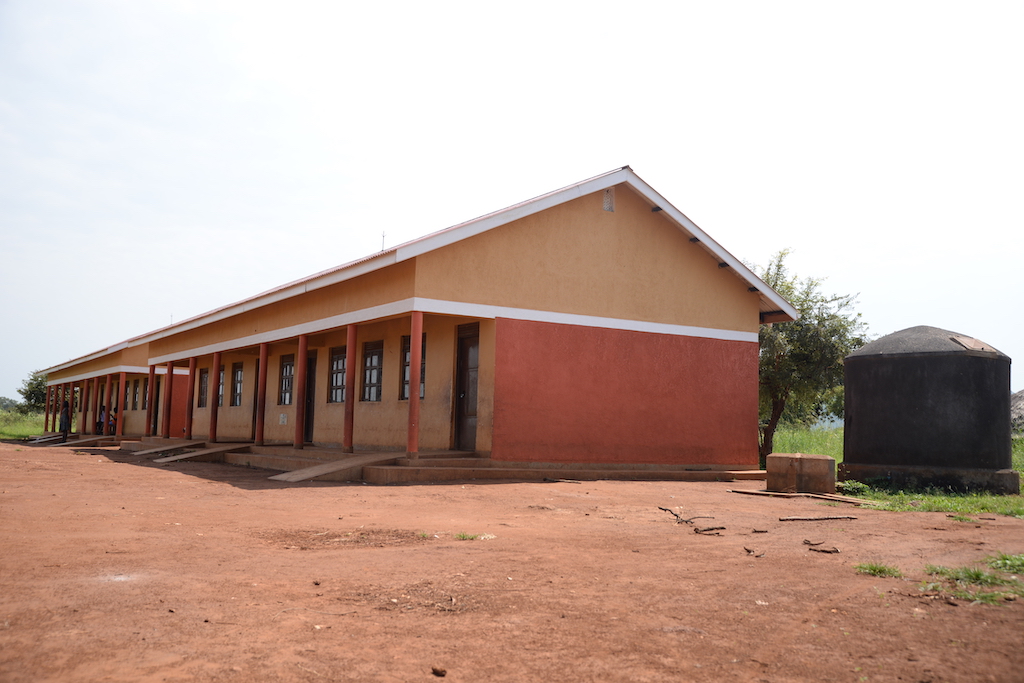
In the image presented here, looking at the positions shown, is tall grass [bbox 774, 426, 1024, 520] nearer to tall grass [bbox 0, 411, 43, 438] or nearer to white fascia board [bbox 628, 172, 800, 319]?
white fascia board [bbox 628, 172, 800, 319]

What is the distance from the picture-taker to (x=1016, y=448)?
65.7ft

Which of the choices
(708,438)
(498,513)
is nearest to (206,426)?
(708,438)

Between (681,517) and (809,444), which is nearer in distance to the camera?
(681,517)

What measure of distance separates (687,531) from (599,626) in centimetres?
347

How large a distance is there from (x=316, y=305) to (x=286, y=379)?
5144 millimetres

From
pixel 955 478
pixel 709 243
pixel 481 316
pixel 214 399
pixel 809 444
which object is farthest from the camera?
pixel 809 444

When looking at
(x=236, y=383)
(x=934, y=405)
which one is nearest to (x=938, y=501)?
(x=934, y=405)

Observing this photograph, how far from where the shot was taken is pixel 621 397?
1459 centimetres

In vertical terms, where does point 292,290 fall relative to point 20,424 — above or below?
above

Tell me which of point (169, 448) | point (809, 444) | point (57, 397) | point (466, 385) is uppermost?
point (466, 385)

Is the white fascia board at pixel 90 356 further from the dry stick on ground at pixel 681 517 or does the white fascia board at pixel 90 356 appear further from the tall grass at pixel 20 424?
the dry stick on ground at pixel 681 517

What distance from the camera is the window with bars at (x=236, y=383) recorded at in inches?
953

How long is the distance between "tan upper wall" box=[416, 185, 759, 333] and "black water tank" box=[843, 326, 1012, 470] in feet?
12.5

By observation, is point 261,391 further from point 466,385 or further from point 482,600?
point 482,600
